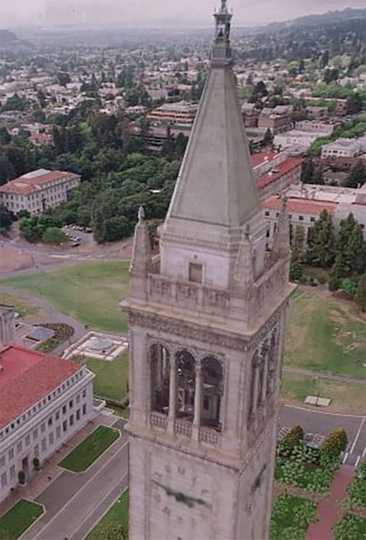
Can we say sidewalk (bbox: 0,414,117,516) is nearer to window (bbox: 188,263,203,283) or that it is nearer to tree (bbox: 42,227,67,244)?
window (bbox: 188,263,203,283)

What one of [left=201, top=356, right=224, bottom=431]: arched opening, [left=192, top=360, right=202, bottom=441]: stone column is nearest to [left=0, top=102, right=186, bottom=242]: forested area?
[left=201, top=356, right=224, bottom=431]: arched opening

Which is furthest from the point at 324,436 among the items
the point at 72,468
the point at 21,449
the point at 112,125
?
the point at 112,125

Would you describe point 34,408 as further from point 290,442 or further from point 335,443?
point 335,443

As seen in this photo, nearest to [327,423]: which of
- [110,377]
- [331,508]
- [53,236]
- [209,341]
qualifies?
[331,508]

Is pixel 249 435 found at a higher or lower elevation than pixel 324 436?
higher

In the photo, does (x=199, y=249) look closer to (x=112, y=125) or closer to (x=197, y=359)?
(x=197, y=359)

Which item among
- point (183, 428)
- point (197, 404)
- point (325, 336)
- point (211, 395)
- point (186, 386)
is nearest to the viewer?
point (197, 404)

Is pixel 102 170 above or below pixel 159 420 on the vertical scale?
below
